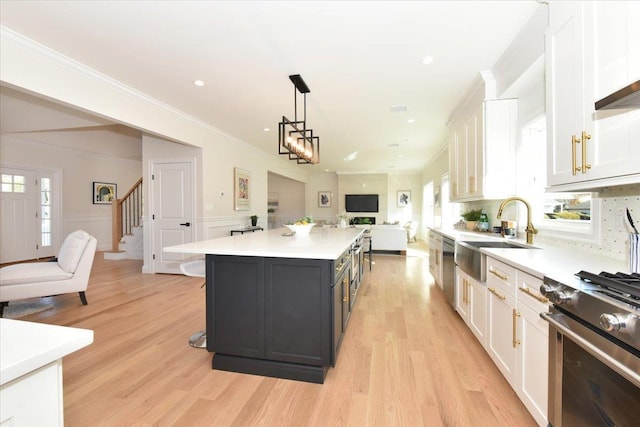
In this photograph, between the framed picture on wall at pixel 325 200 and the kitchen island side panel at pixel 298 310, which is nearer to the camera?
the kitchen island side panel at pixel 298 310

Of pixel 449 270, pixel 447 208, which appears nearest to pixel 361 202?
pixel 447 208

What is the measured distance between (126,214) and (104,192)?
166 centimetres

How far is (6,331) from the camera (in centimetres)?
67

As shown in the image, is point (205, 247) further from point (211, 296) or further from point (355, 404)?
point (355, 404)

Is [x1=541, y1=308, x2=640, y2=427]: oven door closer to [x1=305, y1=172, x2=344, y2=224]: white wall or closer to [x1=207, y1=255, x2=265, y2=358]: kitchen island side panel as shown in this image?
[x1=207, y1=255, x2=265, y2=358]: kitchen island side panel

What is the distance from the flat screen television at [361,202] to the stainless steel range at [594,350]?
944 centimetres

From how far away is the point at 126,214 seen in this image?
7023 millimetres

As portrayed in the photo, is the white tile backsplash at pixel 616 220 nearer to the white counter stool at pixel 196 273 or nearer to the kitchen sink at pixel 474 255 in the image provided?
the kitchen sink at pixel 474 255

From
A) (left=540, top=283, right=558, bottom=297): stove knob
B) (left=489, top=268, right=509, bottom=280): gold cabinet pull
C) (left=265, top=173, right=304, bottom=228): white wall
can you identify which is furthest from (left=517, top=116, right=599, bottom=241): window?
(left=265, top=173, right=304, bottom=228): white wall

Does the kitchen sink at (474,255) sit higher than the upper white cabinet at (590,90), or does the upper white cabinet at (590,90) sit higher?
the upper white cabinet at (590,90)

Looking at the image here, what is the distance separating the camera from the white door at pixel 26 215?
5.98m

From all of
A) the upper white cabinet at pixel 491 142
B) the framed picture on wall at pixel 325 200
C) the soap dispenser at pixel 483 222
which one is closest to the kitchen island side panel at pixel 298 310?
the upper white cabinet at pixel 491 142

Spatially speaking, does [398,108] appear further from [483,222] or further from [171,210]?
[171,210]

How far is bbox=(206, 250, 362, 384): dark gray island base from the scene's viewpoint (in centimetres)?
198
